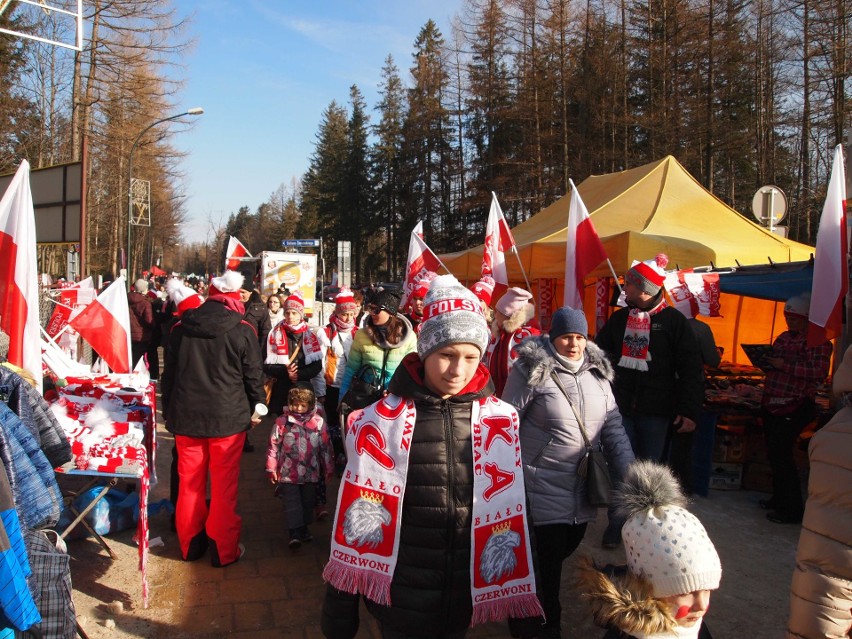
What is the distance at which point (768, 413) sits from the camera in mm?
5352

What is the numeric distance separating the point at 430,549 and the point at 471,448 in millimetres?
376

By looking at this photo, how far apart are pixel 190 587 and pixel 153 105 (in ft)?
70.1

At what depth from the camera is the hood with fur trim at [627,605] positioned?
174 centimetres

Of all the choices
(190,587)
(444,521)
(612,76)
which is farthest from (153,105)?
(444,521)

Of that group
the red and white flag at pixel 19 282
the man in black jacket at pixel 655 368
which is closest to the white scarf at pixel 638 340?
the man in black jacket at pixel 655 368

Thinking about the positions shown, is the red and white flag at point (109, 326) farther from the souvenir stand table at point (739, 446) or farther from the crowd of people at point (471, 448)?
the souvenir stand table at point (739, 446)

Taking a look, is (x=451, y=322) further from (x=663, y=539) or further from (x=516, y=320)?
(x=516, y=320)

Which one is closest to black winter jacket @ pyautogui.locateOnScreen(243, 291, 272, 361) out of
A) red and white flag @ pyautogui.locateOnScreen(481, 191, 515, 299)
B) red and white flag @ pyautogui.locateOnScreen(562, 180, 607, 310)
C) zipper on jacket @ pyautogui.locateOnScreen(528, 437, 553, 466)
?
red and white flag @ pyautogui.locateOnScreen(481, 191, 515, 299)

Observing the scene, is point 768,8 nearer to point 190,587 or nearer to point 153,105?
point 153,105

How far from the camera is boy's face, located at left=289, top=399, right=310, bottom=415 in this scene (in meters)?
4.76

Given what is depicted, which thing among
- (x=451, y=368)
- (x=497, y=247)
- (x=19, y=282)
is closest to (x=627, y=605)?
(x=451, y=368)

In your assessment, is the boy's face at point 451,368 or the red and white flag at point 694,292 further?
the red and white flag at point 694,292

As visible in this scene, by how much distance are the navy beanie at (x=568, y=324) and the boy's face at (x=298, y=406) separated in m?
2.19

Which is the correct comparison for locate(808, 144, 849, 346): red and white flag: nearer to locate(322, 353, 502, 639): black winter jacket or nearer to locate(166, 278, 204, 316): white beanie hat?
locate(322, 353, 502, 639): black winter jacket
